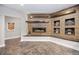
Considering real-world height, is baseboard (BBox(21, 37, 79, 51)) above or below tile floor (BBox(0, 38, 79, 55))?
above

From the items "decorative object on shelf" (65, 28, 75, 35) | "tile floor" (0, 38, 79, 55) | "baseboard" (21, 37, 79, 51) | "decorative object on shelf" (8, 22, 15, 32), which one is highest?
"decorative object on shelf" (8, 22, 15, 32)

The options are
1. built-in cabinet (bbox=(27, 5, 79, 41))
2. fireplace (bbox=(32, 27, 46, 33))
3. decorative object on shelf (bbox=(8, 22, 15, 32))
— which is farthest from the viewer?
decorative object on shelf (bbox=(8, 22, 15, 32))

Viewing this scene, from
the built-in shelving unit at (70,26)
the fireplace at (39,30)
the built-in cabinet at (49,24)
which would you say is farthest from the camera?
the fireplace at (39,30)

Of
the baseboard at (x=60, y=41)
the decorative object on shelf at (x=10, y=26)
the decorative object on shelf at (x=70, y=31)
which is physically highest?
the decorative object on shelf at (x=10, y=26)

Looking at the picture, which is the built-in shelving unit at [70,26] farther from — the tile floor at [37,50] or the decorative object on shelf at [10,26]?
the decorative object on shelf at [10,26]

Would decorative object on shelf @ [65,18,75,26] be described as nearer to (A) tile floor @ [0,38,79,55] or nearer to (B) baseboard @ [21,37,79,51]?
(B) baseboard @ [21,37,79,51]

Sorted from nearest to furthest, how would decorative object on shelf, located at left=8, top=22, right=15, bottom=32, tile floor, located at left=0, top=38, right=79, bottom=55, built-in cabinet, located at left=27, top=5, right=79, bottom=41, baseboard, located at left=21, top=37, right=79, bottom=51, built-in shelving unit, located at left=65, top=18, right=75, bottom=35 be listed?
tile floor, located at left=0, top=38, right=79, bottom=55
baseboard, located at left=21, top=37, right=79, bottom=51
built-in shelving unit, located at left=65, top=18, right=75, bottom=35
built-in cabinet, located at left=27, top=5, right=79, bottom=41
decorative object on shelf, located at left=8, top=22, right=15, bottom=32

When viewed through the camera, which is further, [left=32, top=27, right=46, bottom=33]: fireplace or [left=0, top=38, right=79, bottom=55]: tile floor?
[left=32, top=27, right=46, bottom=33]: fireplace

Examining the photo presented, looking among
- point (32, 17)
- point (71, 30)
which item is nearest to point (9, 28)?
point (32, 17)

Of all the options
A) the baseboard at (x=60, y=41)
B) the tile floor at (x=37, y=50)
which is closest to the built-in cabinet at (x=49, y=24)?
the baseboard at (x=60, y=41)

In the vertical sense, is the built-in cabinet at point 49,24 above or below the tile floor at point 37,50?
above

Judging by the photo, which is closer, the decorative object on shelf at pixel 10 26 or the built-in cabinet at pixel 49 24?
the built-in cabinet at pixel 49 24

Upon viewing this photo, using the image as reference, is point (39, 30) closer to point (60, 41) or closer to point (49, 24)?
point (49, 24)

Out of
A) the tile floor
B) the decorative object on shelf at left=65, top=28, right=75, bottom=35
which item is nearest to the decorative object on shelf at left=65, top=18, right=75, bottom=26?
the decorative object on shelf at left=65, top=28, right=75, bottom=35
